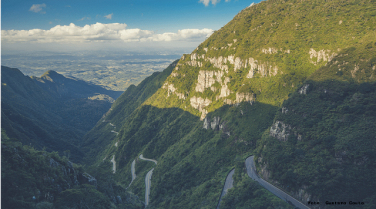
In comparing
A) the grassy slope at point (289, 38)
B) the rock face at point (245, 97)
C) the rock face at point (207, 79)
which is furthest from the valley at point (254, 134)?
the rock face at point (207, 79)

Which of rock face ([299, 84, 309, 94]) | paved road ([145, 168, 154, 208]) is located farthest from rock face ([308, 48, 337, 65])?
paved road ([145, 168, 154, 208])

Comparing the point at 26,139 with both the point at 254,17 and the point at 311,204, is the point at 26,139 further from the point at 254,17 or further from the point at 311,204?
the point at 254,17

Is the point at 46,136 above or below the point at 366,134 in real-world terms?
below

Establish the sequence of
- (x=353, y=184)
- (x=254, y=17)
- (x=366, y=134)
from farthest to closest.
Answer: (x=254, y=17) → (x=366, y=134) → (x=353, y=184)

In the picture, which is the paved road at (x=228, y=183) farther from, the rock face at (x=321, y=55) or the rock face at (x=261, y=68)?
the rock face at (x=321, y=55)

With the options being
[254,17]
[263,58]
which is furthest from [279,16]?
[263,58]

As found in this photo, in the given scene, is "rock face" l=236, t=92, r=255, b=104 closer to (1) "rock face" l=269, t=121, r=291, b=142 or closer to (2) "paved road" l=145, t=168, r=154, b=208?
(1) "rock face" l=269, t=121, r=291, b=142

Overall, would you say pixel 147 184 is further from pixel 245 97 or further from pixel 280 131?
pixel 280 131
